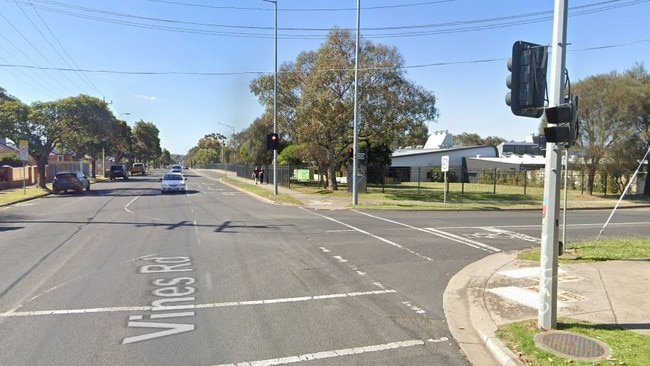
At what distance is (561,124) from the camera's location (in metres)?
5.25

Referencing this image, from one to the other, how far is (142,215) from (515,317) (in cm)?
1504

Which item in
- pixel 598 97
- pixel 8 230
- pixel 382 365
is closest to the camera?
pixel 382 365

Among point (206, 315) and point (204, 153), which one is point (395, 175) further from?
point (204, 153)

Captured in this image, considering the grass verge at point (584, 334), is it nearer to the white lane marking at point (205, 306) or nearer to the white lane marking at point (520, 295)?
the white lane marking at point (520, 295)

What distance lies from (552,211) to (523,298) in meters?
2.13

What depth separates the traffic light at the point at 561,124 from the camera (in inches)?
202

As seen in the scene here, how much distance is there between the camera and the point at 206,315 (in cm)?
592

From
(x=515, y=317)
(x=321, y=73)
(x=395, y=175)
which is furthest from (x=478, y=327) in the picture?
(x=395, y=175)

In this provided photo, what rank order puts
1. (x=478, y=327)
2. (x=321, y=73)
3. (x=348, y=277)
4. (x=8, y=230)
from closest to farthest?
(x=478, y=327)
(x=348, y=277)
(x=8, y=230)
(x=321, y=73)

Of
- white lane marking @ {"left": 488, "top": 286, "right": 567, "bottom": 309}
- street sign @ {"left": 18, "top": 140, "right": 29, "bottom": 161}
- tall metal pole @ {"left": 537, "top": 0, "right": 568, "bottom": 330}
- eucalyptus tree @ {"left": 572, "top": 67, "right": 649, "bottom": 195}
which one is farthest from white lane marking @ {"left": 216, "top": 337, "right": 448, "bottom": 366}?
eucalyptus tree @ {"left": 572, "top": 67, "right": 649, "bottom": 195}

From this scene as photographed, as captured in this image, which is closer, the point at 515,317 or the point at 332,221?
the point at 515,317

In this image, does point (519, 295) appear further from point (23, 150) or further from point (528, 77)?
point (23, 150)

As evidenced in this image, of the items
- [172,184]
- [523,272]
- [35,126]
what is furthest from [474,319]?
[35,126]

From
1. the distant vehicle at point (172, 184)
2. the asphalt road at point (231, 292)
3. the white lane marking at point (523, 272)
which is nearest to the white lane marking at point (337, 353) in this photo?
the asphalt road at point (231, 292)
